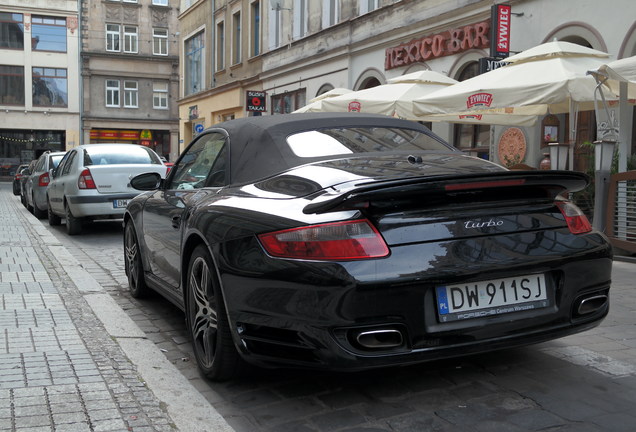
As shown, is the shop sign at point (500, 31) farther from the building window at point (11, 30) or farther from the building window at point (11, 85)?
the building window at point (11, 30)

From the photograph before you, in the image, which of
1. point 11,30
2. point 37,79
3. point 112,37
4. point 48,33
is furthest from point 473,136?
point 11,30

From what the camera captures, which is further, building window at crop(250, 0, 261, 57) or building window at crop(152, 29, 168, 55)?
building window at crop(152, 29, 168, 55)

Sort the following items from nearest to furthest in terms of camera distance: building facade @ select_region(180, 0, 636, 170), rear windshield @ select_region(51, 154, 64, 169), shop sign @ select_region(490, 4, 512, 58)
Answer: building facade @ select_region(180, 0, 636, 170) < shop sign @ select_region(490, 4, 512, 58) < rear windshield @ select_region(51, 154, 64, 169)

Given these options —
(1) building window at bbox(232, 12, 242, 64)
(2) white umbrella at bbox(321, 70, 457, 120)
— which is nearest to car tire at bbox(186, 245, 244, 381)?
(2) white umbrella at bbox(321, 70, 457, 120)

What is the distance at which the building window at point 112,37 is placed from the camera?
50500mm

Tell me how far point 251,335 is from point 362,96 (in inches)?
410

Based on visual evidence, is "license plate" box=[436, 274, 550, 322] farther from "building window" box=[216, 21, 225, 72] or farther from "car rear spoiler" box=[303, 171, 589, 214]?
"building window" box=[216, 21, 225, 72]

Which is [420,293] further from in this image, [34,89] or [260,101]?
[34,89]

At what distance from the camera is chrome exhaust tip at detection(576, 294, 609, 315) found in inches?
133

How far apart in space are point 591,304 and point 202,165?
2.61 meters

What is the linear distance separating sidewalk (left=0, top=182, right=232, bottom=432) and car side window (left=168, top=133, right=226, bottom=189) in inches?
43.4

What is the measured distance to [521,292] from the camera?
317 cm

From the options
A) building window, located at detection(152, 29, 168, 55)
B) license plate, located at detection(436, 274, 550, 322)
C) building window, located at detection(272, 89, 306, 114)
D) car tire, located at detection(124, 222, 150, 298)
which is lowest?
→ car tire, located at detection(124, 222, 150, 298)

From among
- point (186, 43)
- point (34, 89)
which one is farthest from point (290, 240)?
point (34, 89)
